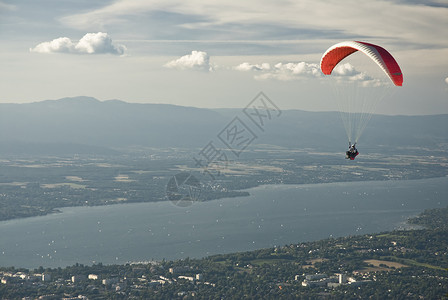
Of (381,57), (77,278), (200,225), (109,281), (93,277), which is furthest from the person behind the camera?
(200,225)

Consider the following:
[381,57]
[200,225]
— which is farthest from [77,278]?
[381,57]

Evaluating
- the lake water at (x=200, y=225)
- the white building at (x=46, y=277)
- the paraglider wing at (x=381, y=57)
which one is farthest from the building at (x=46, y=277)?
the paraglider wing at (x=381, y=57)

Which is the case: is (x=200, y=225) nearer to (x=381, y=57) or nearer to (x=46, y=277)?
(x=46, y=277)

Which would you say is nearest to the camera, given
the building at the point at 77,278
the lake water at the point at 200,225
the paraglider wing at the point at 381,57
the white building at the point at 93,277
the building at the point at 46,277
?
the paraglider wing at the point at 381,57

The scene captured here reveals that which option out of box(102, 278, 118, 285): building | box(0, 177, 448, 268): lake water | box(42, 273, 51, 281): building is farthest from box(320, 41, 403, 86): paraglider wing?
box(0, 177, 448, 268): lake water

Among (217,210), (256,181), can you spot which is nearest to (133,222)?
(217,210)

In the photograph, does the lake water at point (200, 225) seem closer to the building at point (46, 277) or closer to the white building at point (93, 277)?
the white building at point (93, 277)

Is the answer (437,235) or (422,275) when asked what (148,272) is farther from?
(437,235)

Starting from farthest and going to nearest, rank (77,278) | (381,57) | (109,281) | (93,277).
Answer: (93,277) < (77,278) < (109,281) < (381,57)
